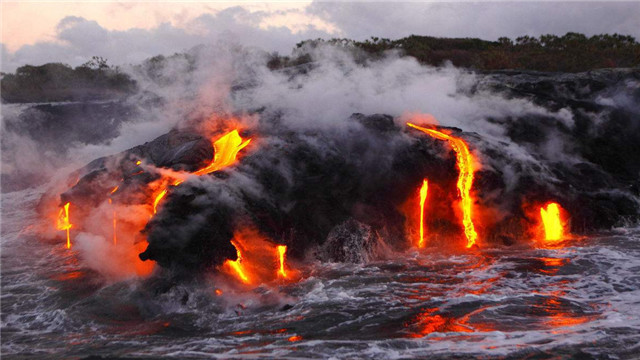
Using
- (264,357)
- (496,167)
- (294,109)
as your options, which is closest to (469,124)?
(496,167)

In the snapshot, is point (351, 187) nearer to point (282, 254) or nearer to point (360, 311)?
point (282, 254)

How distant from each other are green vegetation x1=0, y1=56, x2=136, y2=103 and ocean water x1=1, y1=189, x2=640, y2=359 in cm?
2355

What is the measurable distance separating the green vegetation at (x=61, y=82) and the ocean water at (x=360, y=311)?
23548 mm

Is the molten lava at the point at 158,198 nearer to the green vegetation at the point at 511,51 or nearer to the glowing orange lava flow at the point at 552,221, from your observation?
the glowing orange lava flow at the point at 552,221

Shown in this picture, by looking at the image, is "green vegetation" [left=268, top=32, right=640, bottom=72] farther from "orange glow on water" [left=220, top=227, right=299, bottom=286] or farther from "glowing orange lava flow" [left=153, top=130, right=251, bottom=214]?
"orange glow on water" [left=220, top=227, right=299, bottom=286]

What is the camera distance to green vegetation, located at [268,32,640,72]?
28031 mm

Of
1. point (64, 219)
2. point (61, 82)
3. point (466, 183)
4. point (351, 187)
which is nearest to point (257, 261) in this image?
point (351, 187)

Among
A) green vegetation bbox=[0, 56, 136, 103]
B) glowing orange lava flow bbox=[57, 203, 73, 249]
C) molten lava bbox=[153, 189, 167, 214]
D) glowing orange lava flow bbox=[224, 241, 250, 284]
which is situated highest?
green vegetation bbox=[0, 56, 136, 103]

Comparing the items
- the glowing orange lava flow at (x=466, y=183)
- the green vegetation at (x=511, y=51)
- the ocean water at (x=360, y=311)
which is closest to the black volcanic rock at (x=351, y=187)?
the glowing orange lava flow at (x=466, y=183)

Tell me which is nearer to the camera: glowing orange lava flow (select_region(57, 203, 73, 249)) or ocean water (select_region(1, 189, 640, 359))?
ocean water (select_region(1, 189, 640, 359))

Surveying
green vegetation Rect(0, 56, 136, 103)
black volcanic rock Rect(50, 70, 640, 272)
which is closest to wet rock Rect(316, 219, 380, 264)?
black volcanic rock Rect(50, 70, 640, 272)

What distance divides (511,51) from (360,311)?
27.9 m

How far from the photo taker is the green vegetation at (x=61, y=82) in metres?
31.8

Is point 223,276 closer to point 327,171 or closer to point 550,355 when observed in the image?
point 327,171
